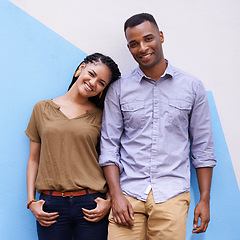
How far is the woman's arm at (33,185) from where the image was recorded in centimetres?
139

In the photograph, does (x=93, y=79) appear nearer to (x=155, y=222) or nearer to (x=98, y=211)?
(x=98, y=211)

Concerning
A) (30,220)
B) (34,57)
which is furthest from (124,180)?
(34,57)

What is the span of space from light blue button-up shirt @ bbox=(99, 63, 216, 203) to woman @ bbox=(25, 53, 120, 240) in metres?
0.09

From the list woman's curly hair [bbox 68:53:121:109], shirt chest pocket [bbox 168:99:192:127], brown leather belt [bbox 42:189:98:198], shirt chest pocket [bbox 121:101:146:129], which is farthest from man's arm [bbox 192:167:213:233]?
woman's curly hair [bbox 68:53:121:109]

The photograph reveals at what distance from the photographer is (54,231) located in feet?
4.55

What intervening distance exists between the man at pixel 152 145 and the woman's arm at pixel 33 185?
31 centimetres

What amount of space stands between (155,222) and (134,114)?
53cm

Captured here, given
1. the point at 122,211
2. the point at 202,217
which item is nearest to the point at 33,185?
the point at 122,211

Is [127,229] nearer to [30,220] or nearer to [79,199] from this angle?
[79,199]

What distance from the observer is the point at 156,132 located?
1475 millimetres

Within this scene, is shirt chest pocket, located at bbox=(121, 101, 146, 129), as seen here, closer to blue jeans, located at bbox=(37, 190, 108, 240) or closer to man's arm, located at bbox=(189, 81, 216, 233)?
man's arm, located at bbox=(189, 81, 216, 233)

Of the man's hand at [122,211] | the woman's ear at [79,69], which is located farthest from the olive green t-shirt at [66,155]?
the woman's ear at [79,69]

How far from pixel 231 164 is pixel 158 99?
2.25 ft

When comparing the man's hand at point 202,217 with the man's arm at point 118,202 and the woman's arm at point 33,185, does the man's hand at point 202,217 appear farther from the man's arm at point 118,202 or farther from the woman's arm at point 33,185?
the woman's arm at point 33,185
